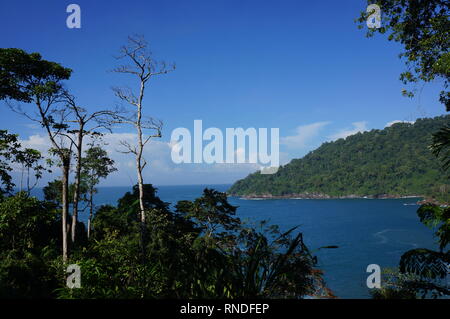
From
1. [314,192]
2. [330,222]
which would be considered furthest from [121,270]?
[314,192]

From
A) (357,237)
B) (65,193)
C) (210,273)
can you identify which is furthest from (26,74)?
(357,237)

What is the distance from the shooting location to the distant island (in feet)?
264

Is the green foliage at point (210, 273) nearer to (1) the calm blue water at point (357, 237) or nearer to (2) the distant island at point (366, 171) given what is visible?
(1) the calm blue water at point (357, 237)

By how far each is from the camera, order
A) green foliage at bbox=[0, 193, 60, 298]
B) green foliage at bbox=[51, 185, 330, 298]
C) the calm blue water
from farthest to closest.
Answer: the calm blue water → green foliage at bbox=[0, 193, 60, 298] → green foliage at bbox=[51, 185, 330, 298]

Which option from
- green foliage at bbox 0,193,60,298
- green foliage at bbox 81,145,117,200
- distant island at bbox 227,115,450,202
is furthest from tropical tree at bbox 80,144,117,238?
distant island at bbox 227,115,450,202

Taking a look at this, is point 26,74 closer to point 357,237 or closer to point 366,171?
point 357,237

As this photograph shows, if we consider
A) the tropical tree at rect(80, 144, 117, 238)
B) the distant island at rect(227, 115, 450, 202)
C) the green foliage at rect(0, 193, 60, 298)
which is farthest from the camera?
the distant island at rect(227, 115, 450, 202)

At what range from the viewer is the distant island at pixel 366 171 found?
80.6m

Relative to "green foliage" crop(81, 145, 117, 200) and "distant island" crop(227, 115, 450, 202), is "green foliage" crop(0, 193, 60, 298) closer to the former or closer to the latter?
"green foliage" crop(81, 145, 117, 200)

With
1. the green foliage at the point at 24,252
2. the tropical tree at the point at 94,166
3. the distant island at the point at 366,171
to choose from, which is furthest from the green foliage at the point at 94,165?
the distant island at the point at 366,171

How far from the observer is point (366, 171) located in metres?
91.3

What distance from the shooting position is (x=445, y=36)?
15.6 ft
